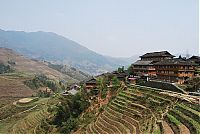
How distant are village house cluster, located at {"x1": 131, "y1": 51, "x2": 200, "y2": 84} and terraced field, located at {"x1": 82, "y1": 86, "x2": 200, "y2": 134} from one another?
7.92 m

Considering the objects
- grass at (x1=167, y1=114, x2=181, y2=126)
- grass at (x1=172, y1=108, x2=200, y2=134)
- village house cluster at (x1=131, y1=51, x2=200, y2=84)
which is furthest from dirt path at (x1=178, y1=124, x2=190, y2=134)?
village house cluster at (x1=131, y1=51, x2=200, y2=84)

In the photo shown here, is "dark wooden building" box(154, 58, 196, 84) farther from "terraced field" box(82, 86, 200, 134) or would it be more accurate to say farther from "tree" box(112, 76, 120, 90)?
"tree" box(112, 76, 120, 90)

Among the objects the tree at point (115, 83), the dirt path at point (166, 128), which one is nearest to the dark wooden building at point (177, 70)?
the tree at point (115, 83)

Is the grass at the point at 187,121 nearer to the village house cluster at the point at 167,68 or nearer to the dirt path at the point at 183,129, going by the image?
the dirt path at the point at 183,129

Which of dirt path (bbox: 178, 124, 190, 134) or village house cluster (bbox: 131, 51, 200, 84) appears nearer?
dirt path (bbox: 178, 124, 190, 134)

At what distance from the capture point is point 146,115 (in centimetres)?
2959

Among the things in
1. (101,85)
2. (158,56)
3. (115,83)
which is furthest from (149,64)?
(101,85)

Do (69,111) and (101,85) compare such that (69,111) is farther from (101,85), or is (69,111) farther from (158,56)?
(158,56)

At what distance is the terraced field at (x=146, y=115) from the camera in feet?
80.4

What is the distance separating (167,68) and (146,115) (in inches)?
708

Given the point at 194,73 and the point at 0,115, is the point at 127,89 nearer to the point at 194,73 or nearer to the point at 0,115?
the point at 194,73

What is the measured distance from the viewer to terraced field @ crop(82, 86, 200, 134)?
964 inches

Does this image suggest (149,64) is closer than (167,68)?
No

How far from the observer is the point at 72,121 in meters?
35.7
